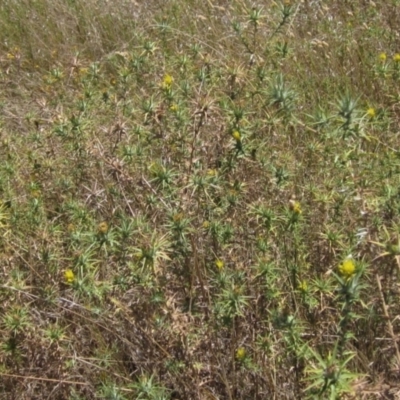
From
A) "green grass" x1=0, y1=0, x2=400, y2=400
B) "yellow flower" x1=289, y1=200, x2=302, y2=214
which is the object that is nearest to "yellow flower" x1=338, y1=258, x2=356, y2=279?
Result: "green grass" x1=0, y1=0, x2=400, y2=400

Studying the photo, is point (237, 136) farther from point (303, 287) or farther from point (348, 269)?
point (348, 269)

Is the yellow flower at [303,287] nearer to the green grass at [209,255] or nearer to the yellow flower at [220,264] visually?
the green grass at [209,255]

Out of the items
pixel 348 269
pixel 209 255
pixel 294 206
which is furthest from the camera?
pixel 209 255

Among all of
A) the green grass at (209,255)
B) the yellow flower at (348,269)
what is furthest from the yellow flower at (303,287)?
the yellow flower at (348,269)

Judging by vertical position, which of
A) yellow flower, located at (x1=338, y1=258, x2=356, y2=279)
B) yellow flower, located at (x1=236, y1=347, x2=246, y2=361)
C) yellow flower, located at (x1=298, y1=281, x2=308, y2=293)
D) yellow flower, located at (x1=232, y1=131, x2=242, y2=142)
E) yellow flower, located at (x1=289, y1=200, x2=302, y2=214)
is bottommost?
yellow flower, located at (x1=236, y1=347, x2=246, y2=361)

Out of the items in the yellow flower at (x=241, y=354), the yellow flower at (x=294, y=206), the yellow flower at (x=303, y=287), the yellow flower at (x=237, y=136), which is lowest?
the yellow flower at (x=241, y=354)

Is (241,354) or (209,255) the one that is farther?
(209,255)

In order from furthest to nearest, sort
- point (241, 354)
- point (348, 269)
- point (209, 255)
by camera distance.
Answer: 1. point (209, 255)
2. point (241, 354)
3. point (348, 269)

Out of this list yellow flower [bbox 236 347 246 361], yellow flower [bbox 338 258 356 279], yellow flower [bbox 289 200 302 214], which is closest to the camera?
yellow flower [bbox 338 258 356 279]

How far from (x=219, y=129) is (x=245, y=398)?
919 mm

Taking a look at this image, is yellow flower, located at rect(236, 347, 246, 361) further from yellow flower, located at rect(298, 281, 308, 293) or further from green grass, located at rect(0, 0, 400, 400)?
yellow flower, located at rect(298, 281, 308, 293)

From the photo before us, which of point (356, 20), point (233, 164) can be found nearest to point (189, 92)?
point (233, 164)

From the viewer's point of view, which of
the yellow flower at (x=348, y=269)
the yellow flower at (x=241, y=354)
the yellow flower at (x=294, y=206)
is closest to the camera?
the yellow flower at (x=348, y=269)

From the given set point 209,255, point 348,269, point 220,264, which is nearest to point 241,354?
point 220,264
